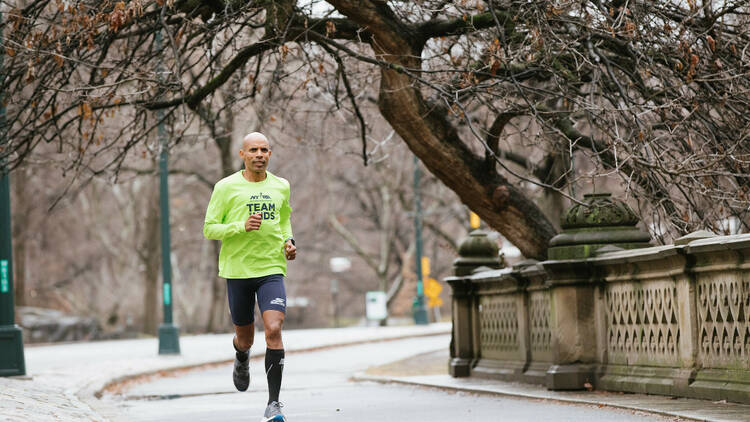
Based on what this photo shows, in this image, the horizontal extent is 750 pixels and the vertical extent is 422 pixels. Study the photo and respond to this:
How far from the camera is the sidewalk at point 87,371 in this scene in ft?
33.8

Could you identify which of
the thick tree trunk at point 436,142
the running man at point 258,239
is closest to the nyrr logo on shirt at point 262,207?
the running man at point 258,239

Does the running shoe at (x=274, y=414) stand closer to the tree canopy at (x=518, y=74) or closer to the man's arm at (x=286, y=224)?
the man's arm at (x=286, y=224)

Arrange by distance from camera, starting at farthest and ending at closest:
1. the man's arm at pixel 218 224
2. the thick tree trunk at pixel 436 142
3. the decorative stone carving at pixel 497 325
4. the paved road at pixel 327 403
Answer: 1. the decorative stone carving at pixel 497 325
2. the thick tree trunk at pixel 436 142
3. the paved road at pixel 327 403
4. the man's arm at pixel 218 224

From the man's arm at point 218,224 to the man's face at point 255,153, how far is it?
1.01 feet

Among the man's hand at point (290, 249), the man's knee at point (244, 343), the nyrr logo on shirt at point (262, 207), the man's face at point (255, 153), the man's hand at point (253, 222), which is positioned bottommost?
the man's knee at point (244, 343)

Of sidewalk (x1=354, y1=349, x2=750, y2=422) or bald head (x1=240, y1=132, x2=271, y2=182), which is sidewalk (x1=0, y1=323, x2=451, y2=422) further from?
sidewalk (x1=354, y1=349, x2=750, y2=422)

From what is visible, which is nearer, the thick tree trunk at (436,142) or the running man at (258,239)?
the running man at (258,239)

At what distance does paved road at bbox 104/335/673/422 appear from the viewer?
9.71m

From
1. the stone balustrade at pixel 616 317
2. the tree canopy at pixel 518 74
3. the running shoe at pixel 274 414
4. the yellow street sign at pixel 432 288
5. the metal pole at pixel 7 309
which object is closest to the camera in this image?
the running shoe at pixel 274 414

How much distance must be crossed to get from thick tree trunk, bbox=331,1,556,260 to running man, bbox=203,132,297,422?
140 inches

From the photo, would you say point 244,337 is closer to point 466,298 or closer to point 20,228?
point 466,298

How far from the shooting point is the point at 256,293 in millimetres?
8695

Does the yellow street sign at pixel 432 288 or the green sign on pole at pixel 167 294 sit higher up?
the yellow street sign at pixel 432 288

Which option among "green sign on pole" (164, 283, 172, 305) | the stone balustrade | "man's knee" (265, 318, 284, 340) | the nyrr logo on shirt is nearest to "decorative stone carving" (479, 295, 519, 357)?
the stone balustrade
